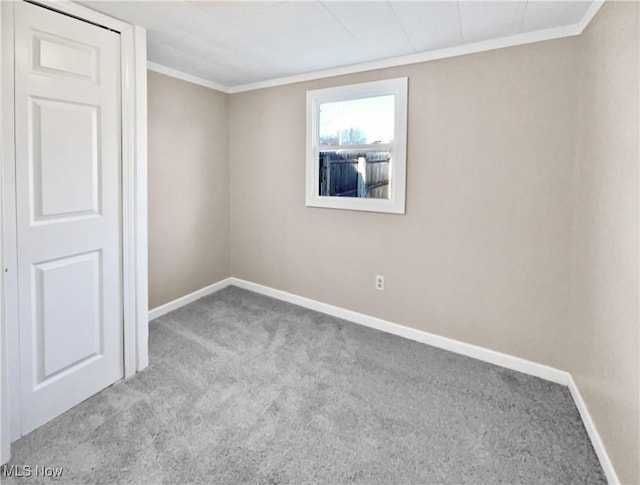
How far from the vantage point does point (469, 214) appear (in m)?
2.68

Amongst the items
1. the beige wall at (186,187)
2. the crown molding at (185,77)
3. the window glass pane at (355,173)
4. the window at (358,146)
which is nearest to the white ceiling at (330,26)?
the crown molding at (185,77)

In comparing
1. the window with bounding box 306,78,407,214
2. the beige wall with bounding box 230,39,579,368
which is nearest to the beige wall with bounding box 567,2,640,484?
the beige wall with bounding box 230,39,579,368

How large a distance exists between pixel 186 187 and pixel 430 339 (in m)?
2.67

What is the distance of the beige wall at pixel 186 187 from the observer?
3293 millimetres

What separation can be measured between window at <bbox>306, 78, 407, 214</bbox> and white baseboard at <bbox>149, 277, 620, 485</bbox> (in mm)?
996

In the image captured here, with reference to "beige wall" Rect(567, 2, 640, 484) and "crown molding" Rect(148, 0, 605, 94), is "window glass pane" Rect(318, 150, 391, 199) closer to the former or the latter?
"crown molding" Rect(148, 0, 605, 94)

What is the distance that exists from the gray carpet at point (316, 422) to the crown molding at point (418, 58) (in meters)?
→ 2.22

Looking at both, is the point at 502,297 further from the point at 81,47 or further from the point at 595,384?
the point at 81,47

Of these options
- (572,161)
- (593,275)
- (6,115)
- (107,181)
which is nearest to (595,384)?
(593,275)

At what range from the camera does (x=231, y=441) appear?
187cm

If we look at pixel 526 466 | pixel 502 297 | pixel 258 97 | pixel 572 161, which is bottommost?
pixel 526 466

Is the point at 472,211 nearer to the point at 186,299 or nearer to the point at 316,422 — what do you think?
the point at 316,422

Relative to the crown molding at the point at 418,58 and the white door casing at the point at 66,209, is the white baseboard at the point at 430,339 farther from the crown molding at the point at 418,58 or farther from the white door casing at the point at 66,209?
the crown molding at the point at 418,58

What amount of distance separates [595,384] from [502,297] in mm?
811
